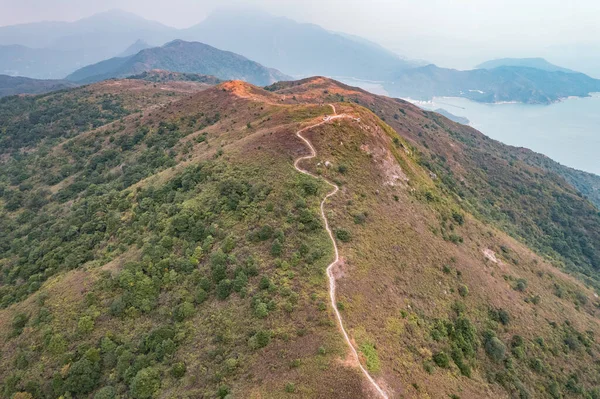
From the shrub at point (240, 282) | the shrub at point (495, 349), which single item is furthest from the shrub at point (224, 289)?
the shrub at point (495, 349)

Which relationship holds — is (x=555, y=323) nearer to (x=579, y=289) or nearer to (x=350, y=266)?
(x=579, y=289)

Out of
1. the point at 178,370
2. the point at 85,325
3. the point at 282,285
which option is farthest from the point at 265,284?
the point at 85,325

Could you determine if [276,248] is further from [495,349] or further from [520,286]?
[520,286]

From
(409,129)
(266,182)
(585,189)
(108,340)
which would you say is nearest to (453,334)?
(266,182)

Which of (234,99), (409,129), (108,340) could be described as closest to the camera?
(108,340)

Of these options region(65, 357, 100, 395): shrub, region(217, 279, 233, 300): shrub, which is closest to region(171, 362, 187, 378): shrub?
region(217, 279, 233, 300): shrub

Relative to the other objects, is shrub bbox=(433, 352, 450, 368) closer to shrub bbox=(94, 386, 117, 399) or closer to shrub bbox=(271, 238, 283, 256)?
shrub bbox=(271, 238, 283, 256)

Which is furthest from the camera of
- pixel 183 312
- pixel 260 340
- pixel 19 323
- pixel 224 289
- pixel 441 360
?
pixel 19 323
